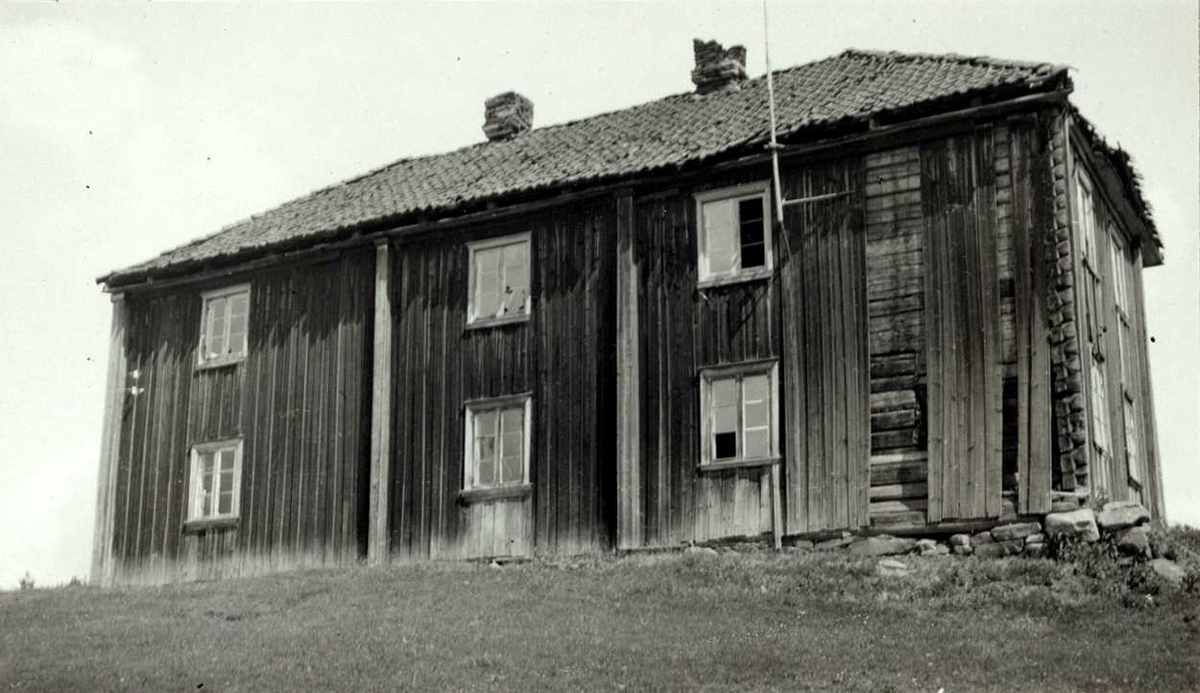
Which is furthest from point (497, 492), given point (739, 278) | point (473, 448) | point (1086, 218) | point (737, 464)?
point (1086, 218)

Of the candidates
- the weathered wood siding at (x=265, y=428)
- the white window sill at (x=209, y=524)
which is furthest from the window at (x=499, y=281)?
the white window sill at (x=209, y=524)

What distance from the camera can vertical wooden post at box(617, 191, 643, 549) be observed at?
2567 cm

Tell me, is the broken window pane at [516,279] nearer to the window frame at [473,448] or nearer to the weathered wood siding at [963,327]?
the window frame at [473,448]

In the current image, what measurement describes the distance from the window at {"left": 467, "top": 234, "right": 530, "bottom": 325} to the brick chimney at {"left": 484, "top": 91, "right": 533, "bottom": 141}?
17.9 ft

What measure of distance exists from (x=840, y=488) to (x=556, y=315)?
19.8 feet

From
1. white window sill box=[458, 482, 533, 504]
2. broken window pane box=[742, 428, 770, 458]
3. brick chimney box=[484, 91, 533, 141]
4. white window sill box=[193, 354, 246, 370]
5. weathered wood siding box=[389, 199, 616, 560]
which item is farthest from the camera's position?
brick chimney box=[484, 91, 533, 141]

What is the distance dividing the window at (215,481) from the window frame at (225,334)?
1625 millimetres

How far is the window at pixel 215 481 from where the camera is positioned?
98.5 feet

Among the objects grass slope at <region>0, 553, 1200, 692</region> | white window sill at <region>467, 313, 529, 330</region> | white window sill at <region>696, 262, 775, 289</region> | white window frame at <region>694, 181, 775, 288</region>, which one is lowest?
grass slope at <region>0, 553, 1200, 692</region>

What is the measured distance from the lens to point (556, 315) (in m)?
27.3

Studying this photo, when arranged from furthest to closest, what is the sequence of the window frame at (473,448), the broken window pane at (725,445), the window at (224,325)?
the window at (224,325) < the window frame at (473,448) < the broken window pane at (725,445)

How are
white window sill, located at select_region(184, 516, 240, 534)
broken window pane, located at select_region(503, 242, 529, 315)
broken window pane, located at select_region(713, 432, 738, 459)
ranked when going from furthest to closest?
white window sill, located at select_region(184, 516, 240, 534) → broken window pane, located at select_region(503, 242, 529, 315) → broken window pane, located at select_region(713, 432, 738, 459)

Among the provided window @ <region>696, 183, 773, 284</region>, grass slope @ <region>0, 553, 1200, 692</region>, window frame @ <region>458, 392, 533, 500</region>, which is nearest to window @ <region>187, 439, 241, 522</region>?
grass slope @ <region>0, 553, 1200, 692</region>

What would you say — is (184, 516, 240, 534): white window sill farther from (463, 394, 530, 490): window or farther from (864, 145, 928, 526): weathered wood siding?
(864, 145, 928, 526): weathered wood siding
